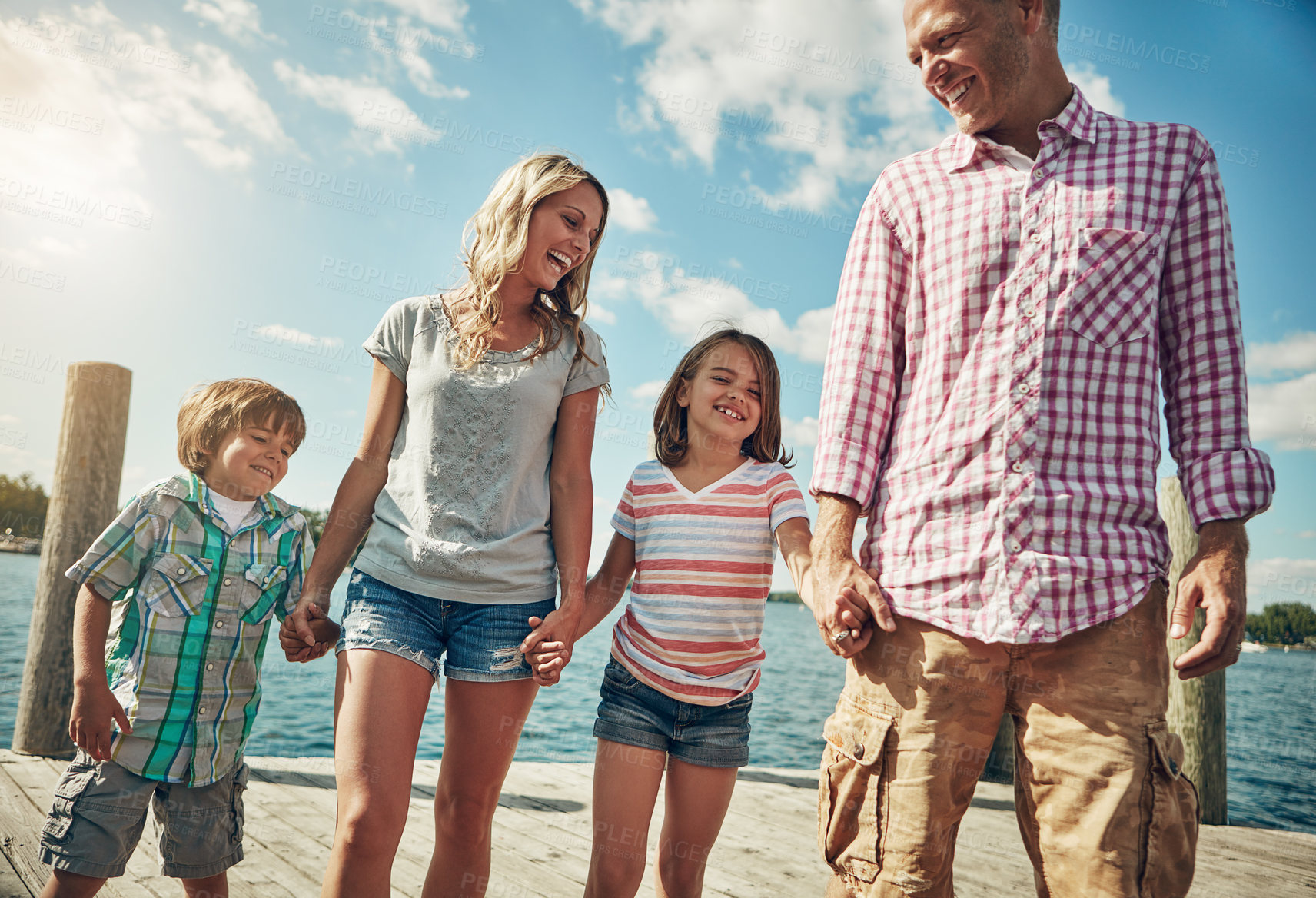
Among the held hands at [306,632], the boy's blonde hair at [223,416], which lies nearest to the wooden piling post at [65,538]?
the boy's blonde hair at [223,416]

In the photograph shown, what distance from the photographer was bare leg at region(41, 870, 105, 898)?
195 centimetres

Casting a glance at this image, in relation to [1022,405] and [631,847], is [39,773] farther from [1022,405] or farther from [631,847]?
[1022,405]

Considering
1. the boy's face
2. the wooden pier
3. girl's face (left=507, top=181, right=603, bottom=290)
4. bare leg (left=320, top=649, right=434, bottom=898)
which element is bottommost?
the wooden pier

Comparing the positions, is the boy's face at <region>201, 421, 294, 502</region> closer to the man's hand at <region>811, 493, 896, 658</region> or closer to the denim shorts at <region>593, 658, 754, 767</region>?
the denim shorts at <region>593, 658, 754, 767</region>

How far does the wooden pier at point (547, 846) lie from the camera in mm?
2863

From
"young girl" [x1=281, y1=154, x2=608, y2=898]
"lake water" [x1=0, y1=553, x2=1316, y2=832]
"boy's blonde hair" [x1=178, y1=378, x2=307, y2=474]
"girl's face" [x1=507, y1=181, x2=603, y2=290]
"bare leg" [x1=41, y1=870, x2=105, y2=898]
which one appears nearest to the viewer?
"young girl" [x1=281, y1=154, x2=608, y2=898]

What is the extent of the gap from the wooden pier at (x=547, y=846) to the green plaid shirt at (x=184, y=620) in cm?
90

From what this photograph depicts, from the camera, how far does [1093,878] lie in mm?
1280

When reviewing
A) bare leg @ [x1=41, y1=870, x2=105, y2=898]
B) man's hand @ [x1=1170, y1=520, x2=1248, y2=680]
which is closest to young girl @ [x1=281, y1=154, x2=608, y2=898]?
bare leg @ [x1=41, y1=870, x2=105, y2=898]

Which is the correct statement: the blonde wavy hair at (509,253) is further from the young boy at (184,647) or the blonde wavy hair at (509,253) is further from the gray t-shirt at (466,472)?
the young boy at (184,647)

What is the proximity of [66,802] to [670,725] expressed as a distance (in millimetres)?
1460

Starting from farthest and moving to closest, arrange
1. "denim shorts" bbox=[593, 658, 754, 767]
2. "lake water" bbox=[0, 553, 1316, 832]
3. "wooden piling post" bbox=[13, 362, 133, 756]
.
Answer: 1. "lake water" bbox=[0, 553, 1316, 832]
2. "wooden piling post" bbox=[13, 362, 133, 756]
3. "denim shorts" bbox=[593, 658, 754, 767]

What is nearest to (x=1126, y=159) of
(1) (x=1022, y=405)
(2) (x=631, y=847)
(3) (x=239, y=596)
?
(1) (x=1022, y=405)

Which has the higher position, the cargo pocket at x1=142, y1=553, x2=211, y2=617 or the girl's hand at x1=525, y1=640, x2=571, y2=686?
the cargo pocket at x1=142, y1=553, x2=211, y2=617
